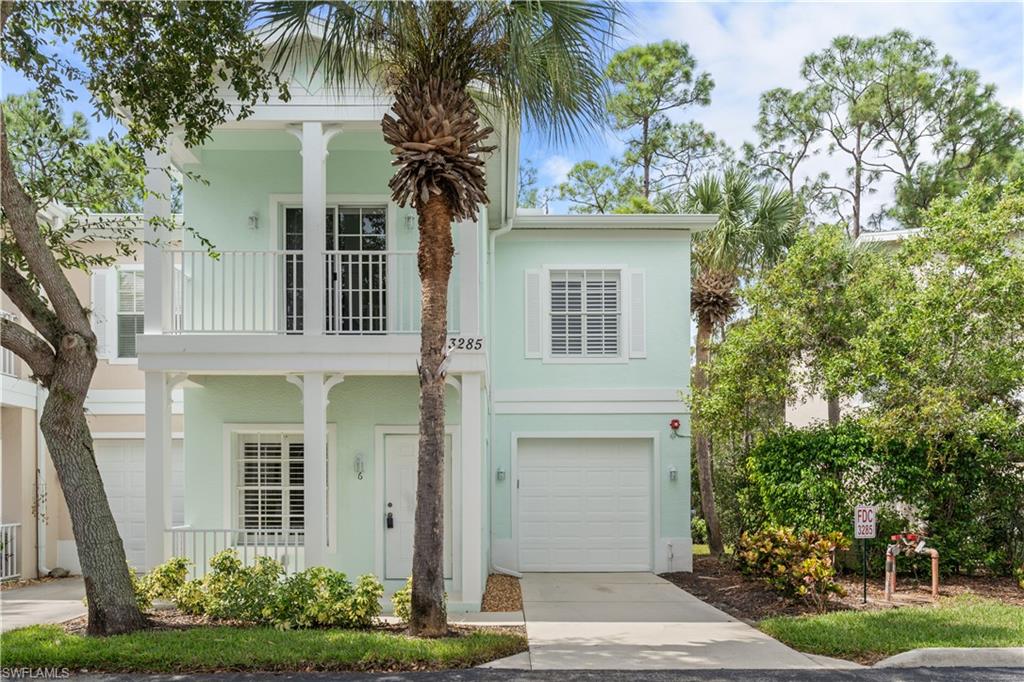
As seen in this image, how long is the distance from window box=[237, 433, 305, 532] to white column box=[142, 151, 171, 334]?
8.15 ft

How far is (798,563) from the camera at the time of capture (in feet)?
36.0

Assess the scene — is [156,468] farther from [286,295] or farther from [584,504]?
[584,504]

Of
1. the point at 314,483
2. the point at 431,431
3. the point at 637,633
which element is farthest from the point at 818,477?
the point at 314,483

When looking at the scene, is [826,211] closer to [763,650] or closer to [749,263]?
[749,263]

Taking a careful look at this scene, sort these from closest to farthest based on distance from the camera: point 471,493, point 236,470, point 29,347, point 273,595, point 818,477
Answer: point 29,347 < point 273,595 < point 471,493 < point 236,470 < point 818,477

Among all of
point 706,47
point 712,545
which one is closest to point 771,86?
point 706,47

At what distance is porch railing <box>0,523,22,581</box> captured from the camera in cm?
1468

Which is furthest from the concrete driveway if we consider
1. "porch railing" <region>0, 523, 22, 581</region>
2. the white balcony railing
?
"porch railing" <region>0, 523, 22, 581</region>

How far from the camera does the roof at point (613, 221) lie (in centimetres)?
1558

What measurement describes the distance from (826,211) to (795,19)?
19.0ft

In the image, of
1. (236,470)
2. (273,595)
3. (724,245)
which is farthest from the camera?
(724,245)

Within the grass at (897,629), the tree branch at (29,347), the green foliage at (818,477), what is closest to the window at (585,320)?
the green foliage at (818,477)

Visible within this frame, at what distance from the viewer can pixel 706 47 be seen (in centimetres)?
2612

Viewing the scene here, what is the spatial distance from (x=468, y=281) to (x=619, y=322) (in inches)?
209
